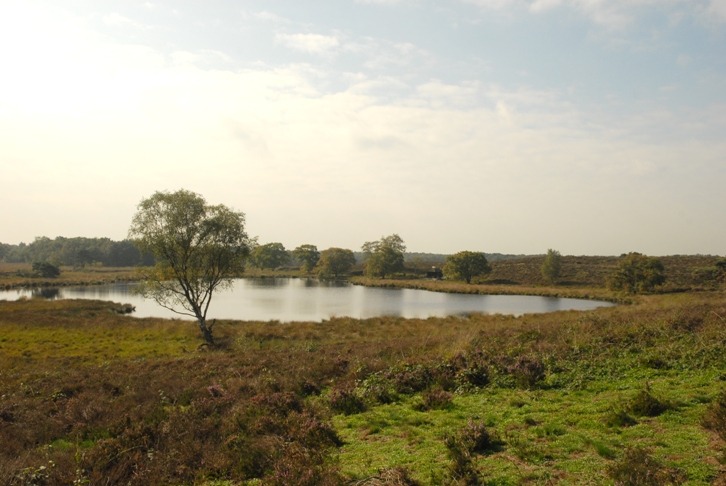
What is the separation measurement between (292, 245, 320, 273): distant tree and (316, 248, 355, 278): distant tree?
14.6 meters

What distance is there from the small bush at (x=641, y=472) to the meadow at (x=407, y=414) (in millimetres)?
28

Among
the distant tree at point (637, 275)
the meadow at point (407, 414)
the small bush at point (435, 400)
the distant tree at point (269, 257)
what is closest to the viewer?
the meadow at point (407, 414)

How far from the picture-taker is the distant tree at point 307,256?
15988 cm

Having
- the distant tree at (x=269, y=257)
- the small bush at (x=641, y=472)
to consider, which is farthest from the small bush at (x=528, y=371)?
the distant tree at (x=269, y=257)

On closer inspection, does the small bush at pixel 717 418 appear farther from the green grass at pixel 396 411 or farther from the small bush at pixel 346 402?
the small bush at pixel 346 402

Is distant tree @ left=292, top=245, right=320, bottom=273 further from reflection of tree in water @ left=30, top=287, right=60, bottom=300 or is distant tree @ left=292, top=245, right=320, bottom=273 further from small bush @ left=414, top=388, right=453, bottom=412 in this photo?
small bush @ left=414, top=388, right=453, bottom=412

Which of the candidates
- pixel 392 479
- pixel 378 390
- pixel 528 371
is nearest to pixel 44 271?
pixel 378 390

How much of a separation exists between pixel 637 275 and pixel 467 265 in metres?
41.0

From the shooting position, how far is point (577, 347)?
15.4 meters

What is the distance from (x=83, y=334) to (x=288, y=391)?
3293 centimetres

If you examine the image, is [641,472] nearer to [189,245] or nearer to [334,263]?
[189,245]

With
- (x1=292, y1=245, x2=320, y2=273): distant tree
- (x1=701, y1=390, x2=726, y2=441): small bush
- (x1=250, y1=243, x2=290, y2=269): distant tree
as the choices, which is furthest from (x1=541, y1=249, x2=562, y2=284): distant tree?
(x1=250, y1=243, x2=290, y2=269): distant tree

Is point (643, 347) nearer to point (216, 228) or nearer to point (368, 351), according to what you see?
point (368, 351)

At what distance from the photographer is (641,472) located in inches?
245
